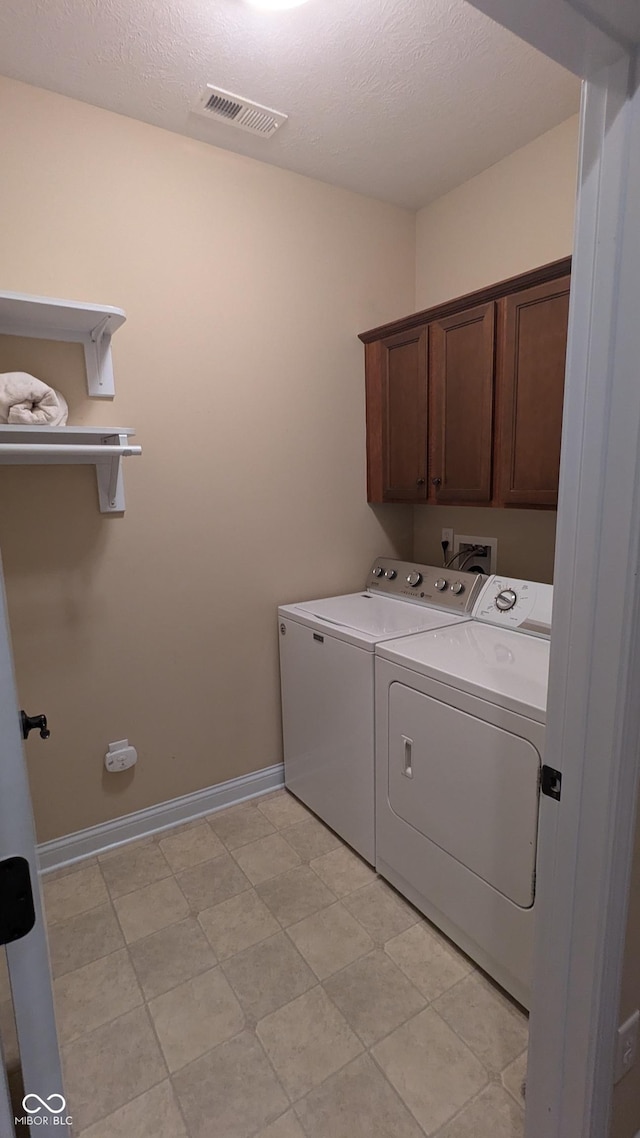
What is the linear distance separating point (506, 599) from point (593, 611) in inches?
46.4

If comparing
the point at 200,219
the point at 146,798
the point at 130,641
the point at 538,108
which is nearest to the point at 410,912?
the point at 146,798

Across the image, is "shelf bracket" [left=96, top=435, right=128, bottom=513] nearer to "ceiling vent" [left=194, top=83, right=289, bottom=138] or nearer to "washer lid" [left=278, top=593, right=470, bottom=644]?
"washer lid" [left=278, top=593, right=470, bottom=644]

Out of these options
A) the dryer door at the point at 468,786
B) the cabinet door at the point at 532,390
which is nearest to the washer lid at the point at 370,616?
the dryer door at the point at 468,786

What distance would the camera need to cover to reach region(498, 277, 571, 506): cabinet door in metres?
1.69

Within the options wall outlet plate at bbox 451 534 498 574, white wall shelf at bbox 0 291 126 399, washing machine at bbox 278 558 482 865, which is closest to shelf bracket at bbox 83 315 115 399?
white wall shelf at bbox 0 291 126 399

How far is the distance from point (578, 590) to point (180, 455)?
1599 mm

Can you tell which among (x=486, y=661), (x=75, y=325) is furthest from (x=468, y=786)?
(x=75, y=325)

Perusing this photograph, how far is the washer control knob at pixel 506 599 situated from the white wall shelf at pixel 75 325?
1552 millimetres

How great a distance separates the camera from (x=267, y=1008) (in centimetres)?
145

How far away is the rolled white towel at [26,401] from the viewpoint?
155 cm

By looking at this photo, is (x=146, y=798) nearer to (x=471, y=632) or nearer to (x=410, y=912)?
(x=410, y=912)

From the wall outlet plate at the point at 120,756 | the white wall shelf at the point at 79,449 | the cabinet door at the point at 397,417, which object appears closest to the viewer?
the white wall shelf at the point at 79,449

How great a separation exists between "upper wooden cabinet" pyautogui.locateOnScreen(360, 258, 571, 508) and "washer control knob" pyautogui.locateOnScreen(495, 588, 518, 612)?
12.7 inches

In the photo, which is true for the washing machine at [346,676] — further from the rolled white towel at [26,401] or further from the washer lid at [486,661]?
the rolled white towel at [26,401]
